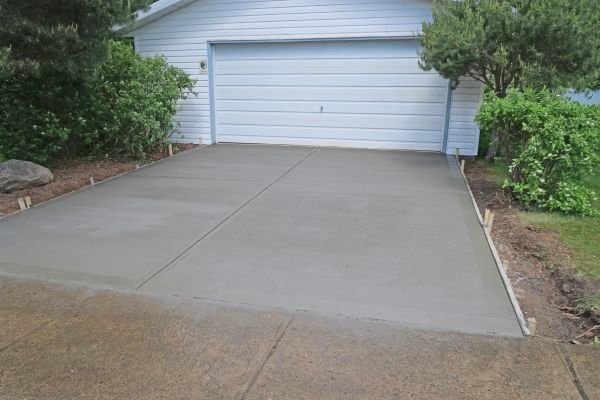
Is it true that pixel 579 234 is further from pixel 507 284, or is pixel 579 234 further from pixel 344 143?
pixel 344 143

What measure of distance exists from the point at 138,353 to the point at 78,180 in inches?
189

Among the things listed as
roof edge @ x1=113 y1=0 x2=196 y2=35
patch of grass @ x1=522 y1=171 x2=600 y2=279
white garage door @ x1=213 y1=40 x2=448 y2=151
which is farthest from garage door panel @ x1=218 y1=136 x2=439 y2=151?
patch of grass @ x1=522 y1=171 x2=600 y2=279

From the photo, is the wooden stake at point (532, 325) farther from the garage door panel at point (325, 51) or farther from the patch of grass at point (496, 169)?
the garage door panel at point (325, 51)

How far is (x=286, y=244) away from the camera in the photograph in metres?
4.18

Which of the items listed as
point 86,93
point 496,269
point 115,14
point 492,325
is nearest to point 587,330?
point 492,325

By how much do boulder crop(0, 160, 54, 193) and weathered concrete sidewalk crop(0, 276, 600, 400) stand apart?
11.4 feet

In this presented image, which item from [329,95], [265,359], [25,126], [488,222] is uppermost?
[329,95]

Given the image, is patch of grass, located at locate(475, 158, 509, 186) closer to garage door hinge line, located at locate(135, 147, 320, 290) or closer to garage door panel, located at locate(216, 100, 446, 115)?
garage door panel, located at locate(216, 100, 446, 115)

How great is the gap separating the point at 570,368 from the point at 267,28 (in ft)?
27.1

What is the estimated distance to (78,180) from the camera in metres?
6.58

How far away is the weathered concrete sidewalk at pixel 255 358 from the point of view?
2279 mm

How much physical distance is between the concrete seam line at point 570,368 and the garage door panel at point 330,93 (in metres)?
6.64

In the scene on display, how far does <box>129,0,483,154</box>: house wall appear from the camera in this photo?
827 centimetres

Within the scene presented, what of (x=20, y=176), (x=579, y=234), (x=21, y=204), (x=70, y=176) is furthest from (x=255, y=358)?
(x=70, y=176)
